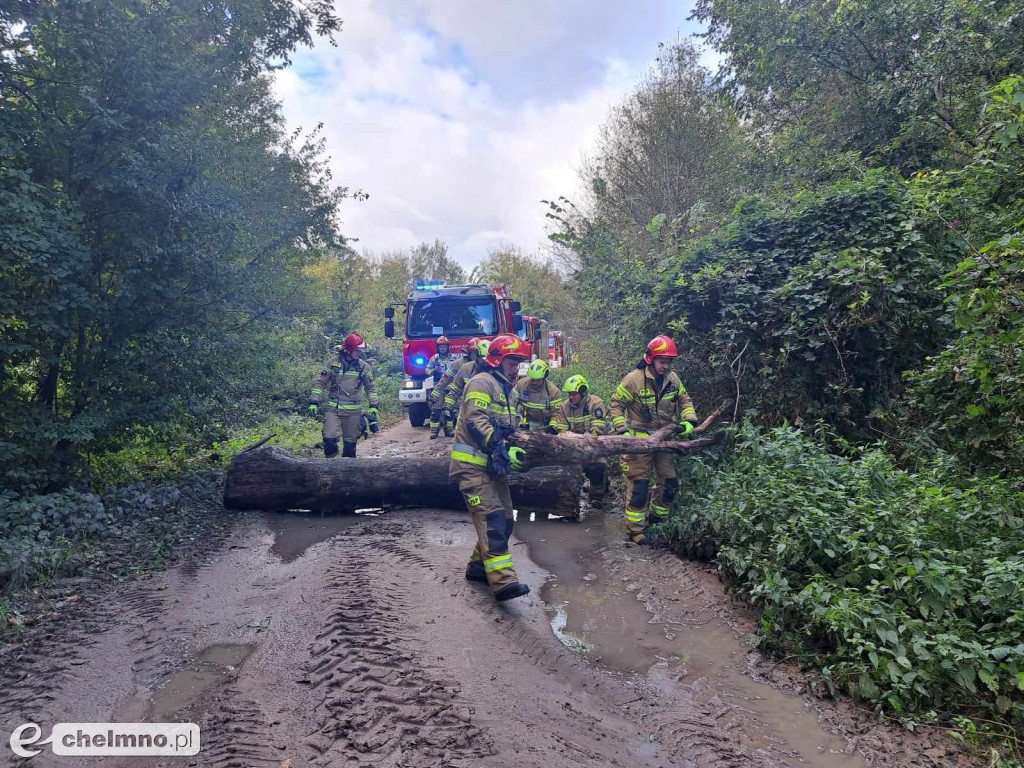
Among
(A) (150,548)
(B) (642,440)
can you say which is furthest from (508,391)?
(A) (150,548)

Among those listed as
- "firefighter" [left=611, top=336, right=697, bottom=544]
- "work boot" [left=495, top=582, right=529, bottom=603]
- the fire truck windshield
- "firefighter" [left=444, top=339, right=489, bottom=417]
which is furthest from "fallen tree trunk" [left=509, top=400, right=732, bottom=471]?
the fire truck windshield

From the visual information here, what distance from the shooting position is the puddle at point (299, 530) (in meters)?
6.08

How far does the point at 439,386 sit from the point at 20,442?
225 inches

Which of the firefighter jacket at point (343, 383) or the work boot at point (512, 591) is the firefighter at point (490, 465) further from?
the firefighter jacket at point (343, 383)

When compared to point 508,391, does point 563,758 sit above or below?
below

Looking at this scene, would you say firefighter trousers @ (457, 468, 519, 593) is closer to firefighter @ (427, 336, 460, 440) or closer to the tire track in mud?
the tire track in mud

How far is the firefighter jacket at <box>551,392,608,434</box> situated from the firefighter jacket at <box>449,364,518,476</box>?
2.84m

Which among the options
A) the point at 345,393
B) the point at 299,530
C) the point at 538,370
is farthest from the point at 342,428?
the point at 538,370

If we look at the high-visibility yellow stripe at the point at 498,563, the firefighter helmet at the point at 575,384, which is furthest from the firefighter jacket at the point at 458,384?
the high-visibility yellow stripe at the point at 498,563

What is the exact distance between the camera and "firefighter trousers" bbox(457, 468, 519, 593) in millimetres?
4730

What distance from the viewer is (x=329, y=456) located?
970 centimetres

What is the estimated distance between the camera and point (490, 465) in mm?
5016

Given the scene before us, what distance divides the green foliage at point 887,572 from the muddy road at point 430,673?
27cm

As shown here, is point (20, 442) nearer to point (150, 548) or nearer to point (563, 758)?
point (150, 548)
